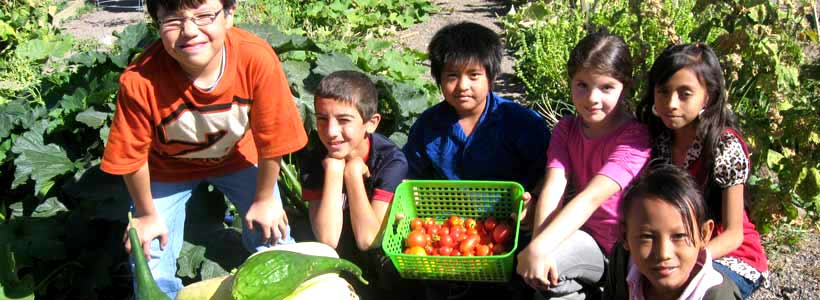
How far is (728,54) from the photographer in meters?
3.01

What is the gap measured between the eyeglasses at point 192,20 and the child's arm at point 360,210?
2.55 ft

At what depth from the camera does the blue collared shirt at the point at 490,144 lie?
→ 2.99 m

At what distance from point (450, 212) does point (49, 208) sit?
62.6 inches

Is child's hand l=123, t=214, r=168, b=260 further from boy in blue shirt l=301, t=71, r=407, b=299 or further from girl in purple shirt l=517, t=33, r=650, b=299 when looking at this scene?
girl in purple shirt l=517, t=33, r=650, b=299

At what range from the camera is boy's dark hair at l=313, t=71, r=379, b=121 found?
111 inches

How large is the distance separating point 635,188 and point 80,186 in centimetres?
207

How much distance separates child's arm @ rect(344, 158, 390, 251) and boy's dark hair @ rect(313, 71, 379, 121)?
194 mm

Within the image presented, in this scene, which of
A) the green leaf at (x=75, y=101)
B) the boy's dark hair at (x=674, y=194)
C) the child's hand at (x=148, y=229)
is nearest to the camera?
the boy's dark hair at (x=674, y=194)

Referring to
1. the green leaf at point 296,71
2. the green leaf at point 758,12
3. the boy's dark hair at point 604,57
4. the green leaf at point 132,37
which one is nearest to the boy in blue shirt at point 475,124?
the boy's dark hair at point 604,57

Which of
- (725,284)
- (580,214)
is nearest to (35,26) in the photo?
(580,214)

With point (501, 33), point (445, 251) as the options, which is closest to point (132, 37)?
point (445, 251)

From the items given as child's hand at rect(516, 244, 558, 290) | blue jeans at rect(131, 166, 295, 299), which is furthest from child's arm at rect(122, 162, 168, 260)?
child's hand at rect(516, 244, 558, 290)

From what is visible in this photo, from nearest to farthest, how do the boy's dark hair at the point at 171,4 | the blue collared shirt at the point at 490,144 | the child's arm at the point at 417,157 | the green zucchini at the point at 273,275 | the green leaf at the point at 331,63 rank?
the green zucchini at the point at 273,275
the boy's dark hair at the point at 171,4
the blue collared shirt at the point at 490,144
the child's arm at the point at 417,157
the green leaf at the point at 331,63

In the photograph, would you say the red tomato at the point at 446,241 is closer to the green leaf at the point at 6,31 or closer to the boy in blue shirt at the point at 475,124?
the boy in blue shirt at the point at 475,124
